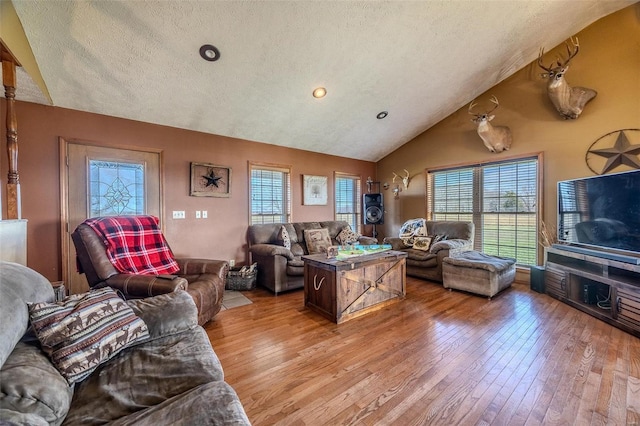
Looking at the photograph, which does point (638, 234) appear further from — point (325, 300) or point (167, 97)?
point (167, 97)

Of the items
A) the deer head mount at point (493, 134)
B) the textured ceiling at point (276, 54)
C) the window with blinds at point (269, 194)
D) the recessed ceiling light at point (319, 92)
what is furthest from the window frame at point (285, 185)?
the deer head mount at point (493, 134)

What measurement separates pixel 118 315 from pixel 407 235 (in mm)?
3980

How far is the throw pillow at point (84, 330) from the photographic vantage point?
1.07 metres

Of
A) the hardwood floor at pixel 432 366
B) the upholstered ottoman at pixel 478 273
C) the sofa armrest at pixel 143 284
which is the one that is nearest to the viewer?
the hardwood floor at pixel 432 366

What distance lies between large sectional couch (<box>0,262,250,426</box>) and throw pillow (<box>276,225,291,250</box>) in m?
2.44

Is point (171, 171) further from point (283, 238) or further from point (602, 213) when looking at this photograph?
point (602, 213)

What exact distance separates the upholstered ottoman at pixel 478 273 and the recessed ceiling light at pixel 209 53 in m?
3.71

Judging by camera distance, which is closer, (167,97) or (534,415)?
(534,415)

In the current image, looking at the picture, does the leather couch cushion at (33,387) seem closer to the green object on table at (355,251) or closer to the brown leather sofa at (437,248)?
the green object on table at (355,251)

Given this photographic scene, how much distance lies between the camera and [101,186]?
3.08m

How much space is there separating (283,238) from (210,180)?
1.38 meters

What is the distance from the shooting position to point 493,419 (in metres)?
1.38

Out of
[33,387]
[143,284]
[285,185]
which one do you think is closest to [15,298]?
[33,387]

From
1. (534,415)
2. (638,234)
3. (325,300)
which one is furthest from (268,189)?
(638,234)
